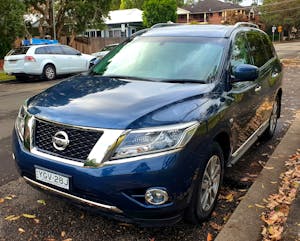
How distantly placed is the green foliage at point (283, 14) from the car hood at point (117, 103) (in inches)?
2765

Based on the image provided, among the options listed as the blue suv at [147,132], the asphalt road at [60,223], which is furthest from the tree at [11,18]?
the blue suv at [147,132]

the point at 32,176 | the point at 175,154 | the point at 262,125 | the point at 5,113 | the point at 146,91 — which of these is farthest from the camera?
the point at 5,113

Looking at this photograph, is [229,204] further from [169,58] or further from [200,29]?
[200,29]

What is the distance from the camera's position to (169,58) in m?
4.20

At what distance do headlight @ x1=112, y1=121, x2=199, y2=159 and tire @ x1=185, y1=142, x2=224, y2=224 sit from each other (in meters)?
0.45

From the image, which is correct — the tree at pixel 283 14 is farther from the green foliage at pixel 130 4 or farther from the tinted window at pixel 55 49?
the tinted window at pixel 55 49

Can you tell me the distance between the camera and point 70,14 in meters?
27.1

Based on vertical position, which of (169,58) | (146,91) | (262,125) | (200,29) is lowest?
(262,125)

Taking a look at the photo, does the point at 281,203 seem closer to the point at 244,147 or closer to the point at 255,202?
the point at 255,202

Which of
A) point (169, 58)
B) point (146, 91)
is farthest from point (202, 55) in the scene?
point (146, 91)

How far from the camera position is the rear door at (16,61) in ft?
50.8

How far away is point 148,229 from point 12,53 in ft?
47.2

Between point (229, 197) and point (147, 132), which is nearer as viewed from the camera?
point (147, 132)

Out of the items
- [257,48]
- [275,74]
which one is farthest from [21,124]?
[275,74]
